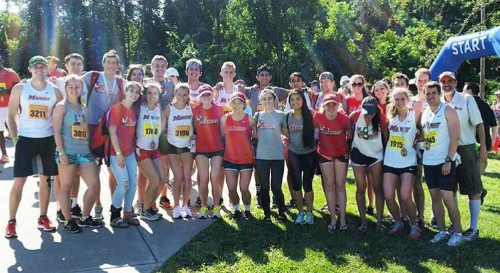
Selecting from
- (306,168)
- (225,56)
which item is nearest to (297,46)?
(225,56)

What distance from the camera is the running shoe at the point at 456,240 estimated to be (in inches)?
202

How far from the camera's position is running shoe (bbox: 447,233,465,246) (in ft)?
16.8

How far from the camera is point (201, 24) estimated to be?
35250 millimetres

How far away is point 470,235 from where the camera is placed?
538cm

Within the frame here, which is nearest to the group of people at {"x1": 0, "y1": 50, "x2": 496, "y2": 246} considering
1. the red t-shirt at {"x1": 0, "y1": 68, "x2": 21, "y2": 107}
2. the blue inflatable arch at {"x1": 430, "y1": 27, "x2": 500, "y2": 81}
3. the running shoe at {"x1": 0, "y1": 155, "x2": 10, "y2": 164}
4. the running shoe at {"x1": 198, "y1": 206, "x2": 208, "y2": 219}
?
the running shoe at {"x1": 198, "y1": 206, "x2": 208, "y2": 219}

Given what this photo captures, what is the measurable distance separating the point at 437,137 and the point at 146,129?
3.52 meters

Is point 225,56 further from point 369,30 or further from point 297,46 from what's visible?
point 369,30

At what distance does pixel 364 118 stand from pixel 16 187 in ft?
13.9

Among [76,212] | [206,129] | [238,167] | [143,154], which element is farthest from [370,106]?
[76,212]

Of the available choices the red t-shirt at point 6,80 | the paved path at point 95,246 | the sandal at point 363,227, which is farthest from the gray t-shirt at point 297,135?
the red t-shirt at point 6,80

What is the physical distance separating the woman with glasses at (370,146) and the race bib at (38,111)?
12.4 ft

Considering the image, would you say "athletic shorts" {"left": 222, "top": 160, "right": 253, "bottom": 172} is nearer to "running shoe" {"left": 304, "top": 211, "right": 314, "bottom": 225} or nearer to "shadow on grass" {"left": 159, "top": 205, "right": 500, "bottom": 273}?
"shadow on grass" {"left": 159, "top": 205, "right": 500, "bottom": 273}

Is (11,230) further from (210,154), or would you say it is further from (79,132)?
(210,154)

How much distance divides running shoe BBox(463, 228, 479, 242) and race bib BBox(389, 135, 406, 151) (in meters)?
1.31
